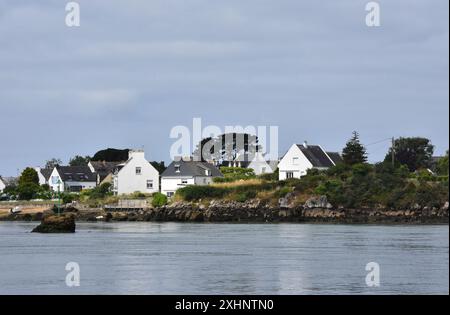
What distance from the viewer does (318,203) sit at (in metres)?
86.2

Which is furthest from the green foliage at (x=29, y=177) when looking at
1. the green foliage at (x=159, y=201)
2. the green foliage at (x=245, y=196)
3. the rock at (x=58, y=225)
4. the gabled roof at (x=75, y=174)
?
the rock at (x=58, y=225)

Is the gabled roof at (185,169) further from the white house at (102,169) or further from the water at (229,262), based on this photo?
the water at (229,262)

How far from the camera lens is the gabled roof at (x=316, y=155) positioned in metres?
101

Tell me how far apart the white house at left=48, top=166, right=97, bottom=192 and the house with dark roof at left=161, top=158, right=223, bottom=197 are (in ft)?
84.0

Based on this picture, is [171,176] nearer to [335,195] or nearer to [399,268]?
[335,195]

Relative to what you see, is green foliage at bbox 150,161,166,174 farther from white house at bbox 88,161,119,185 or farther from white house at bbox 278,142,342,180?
white house at bbox 278,142,342,180

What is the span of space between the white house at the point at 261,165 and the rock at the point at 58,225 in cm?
4812

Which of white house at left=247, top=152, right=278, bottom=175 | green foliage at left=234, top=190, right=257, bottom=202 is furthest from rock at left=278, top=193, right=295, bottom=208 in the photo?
white house at left=247, top=152, right=278, bottom=175

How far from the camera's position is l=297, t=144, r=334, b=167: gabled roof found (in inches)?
3959

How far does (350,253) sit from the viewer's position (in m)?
48.0

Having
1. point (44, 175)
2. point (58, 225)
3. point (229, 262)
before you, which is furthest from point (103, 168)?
point (229, 262)
